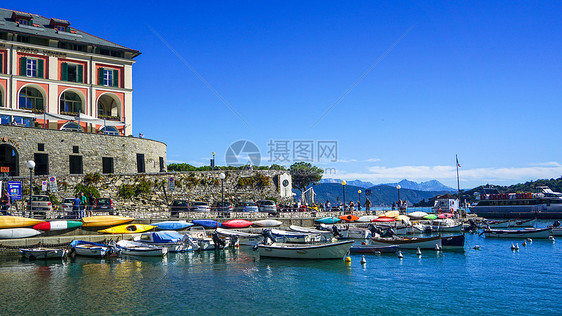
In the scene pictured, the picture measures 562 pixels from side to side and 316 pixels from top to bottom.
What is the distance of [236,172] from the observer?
1924 inches

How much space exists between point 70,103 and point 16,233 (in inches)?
1004

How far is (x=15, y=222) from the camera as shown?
89.5ft

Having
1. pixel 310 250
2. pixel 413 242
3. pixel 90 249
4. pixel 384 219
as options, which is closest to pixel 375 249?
pixel 413 242

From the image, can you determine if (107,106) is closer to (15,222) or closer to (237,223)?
(237,223)

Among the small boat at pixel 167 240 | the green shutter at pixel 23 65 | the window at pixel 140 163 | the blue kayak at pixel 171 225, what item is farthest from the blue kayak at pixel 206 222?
the green shutter at pixel 23 65

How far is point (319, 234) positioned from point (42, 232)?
61.7 feet

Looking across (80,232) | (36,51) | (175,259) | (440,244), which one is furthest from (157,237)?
(36,51)

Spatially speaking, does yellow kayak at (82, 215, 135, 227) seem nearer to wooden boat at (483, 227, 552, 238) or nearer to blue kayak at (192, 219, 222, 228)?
blue kayak at (192, 219, 222, 228)

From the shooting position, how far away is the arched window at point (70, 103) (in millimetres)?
48594

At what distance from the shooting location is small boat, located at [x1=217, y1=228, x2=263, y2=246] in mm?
32225

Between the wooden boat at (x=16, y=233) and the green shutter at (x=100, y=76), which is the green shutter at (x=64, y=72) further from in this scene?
the wooden boat at (x=16, y=233)

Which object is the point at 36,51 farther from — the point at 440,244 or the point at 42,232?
the point at 440,244

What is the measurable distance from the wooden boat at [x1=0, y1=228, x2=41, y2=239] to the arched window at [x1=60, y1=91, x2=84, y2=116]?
77.5 feet

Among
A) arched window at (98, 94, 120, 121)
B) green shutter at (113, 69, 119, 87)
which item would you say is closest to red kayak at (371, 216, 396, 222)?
arched window at (98, 94, 120, 121)
